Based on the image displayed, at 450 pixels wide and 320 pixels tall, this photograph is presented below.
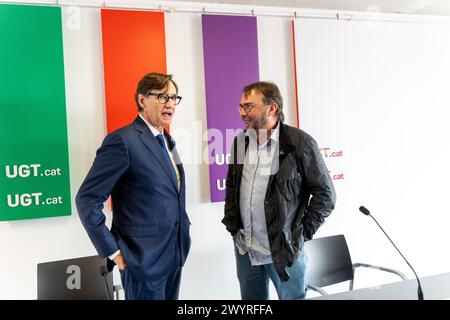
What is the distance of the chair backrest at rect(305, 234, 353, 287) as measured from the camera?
1944 millimetres

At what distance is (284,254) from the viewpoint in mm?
1531

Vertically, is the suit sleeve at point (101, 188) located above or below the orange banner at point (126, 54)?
below

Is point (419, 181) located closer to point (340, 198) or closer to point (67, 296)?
point (340, 198)

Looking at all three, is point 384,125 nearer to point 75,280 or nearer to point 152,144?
point 152,144

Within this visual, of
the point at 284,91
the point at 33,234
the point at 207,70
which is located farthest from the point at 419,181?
the point at 33,234

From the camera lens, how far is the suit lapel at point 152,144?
142cm

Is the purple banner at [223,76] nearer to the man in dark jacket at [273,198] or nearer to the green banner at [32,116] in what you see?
the man in dark jacket at [273,198]

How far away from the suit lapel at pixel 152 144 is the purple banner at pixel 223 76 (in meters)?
0.71

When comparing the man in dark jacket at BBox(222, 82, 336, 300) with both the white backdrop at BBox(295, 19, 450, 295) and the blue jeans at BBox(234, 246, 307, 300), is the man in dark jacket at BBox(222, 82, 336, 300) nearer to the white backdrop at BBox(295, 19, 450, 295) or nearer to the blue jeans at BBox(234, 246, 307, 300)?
the blue jeans at BBox(234, 246, 307, 300)

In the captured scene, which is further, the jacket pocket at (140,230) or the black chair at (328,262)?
the black chair at (328,262)

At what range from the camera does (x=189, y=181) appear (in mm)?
2146

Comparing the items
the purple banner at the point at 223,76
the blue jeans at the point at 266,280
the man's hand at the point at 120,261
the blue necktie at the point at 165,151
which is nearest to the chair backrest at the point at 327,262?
the blue jeans at the point at 266,280

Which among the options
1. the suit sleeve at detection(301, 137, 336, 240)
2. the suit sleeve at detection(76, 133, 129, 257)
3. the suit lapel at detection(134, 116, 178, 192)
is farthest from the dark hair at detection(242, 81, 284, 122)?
the suit sleeve at detection(76, 133, 129, 257)

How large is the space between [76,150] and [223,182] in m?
0.94
